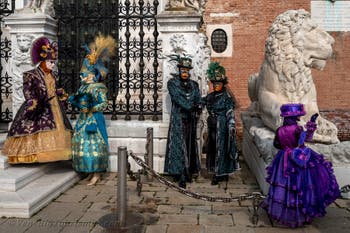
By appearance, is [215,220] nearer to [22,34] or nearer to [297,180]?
[297,180]

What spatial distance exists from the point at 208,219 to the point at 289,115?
61.0 inches

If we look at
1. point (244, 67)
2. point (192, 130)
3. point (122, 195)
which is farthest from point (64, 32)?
point (244, 67)

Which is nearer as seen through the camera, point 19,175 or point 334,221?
point 334,221

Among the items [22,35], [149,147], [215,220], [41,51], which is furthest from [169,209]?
[22,35]

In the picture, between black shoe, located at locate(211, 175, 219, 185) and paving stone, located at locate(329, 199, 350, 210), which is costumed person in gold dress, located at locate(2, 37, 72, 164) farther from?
paving stone, located at locate(329, 199, 350, 210)

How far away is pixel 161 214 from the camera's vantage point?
193 inches

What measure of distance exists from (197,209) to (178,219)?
0.47 metres

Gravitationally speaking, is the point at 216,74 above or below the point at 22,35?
below

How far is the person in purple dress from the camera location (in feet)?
14.2

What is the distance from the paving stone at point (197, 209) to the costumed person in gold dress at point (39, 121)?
2.19 meters

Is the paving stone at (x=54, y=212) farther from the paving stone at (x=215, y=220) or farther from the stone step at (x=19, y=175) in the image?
the paving stone at (x=215, y=220)

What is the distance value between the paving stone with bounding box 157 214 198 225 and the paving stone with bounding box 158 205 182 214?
12 centimetres

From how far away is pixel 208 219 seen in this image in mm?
4750

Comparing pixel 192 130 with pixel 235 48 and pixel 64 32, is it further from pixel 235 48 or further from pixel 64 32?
pixel 235 48
